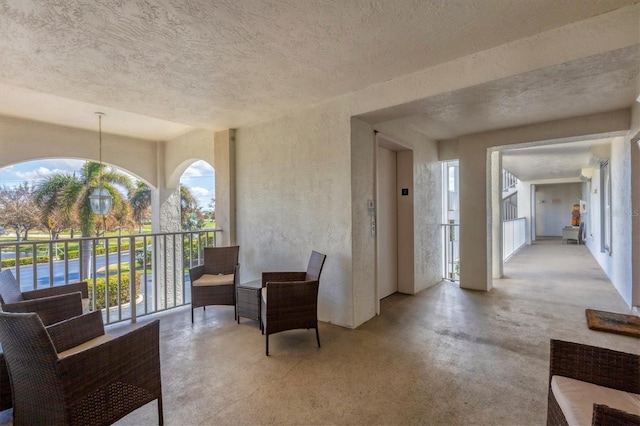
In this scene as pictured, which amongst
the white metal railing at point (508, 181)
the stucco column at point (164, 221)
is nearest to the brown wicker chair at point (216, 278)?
the stucco column at point (164, 221)

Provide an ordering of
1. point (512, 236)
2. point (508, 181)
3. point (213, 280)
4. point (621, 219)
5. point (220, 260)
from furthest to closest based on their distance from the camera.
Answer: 1. point (508, 181)
2. point (512, 236)
3. point (621, 219)
4. point (220, 260)
5. point (213, 280)

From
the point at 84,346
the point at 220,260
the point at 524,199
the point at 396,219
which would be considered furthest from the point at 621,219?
the point at 524,199

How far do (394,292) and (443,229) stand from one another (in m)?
2.04

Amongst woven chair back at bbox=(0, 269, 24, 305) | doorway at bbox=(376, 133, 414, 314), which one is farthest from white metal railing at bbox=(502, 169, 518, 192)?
woven chair back at bbox=(0, 269, 24, 305)

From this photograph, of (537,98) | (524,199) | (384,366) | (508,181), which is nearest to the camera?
(384,366)

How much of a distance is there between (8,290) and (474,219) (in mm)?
5784

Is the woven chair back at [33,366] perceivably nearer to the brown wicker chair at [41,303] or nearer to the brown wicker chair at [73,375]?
the brown wicker chair at [73,375]

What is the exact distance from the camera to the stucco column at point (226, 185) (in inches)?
179

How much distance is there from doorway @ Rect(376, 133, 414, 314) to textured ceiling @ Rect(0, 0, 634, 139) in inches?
71.8

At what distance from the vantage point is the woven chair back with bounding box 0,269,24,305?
2.32 meters

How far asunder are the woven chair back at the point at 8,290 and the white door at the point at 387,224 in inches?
156

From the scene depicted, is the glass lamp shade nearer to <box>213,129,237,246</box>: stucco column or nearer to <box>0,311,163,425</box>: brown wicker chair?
<box>213,129,237,246</box>: stucco column

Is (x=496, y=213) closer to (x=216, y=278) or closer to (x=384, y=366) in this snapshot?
(x=384, y=366)

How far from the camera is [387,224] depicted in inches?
184
